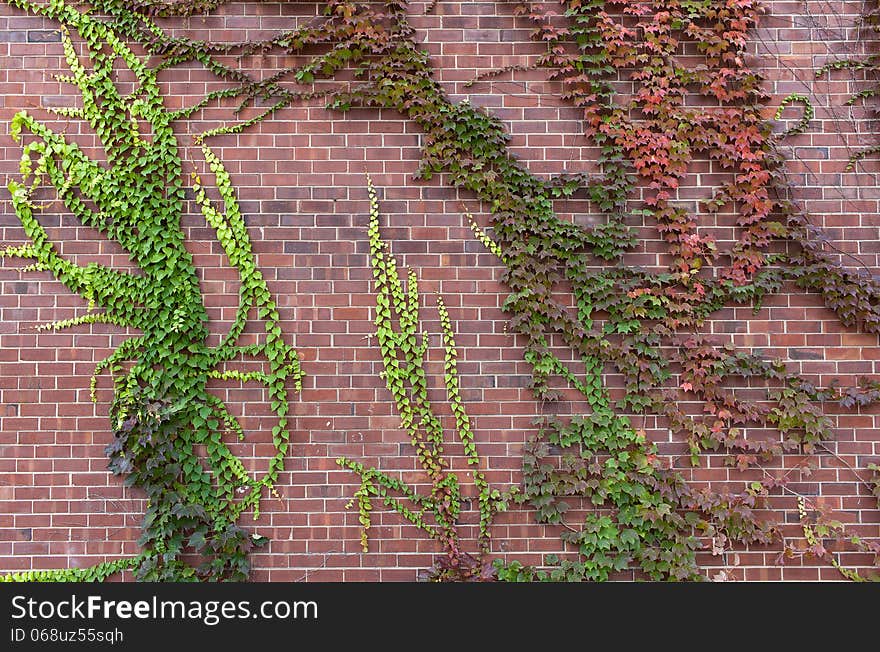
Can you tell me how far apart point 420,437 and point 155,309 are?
1562 mm

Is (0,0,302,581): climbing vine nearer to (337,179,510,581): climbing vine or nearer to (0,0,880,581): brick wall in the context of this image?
(0,0,880,581): brick wall

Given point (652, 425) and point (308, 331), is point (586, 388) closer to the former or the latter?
point (652, 425)

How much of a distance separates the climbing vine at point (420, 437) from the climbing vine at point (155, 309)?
52 centimetres

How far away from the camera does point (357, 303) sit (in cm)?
406

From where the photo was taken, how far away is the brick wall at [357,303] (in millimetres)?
3975

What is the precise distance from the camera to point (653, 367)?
4.00 metres

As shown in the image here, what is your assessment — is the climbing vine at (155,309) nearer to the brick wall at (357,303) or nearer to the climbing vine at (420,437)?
the brick wall at (357,303)

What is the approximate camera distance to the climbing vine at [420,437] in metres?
3.95

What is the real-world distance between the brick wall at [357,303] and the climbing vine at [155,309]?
80 millimetres

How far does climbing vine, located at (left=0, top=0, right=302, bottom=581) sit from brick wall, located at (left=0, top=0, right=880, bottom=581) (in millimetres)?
80

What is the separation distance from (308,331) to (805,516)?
9.24ft

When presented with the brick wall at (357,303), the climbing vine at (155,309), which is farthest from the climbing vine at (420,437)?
the climbing vine at (155,309)

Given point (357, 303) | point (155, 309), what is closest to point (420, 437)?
point (357, 303)

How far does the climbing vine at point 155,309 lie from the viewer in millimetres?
3920
